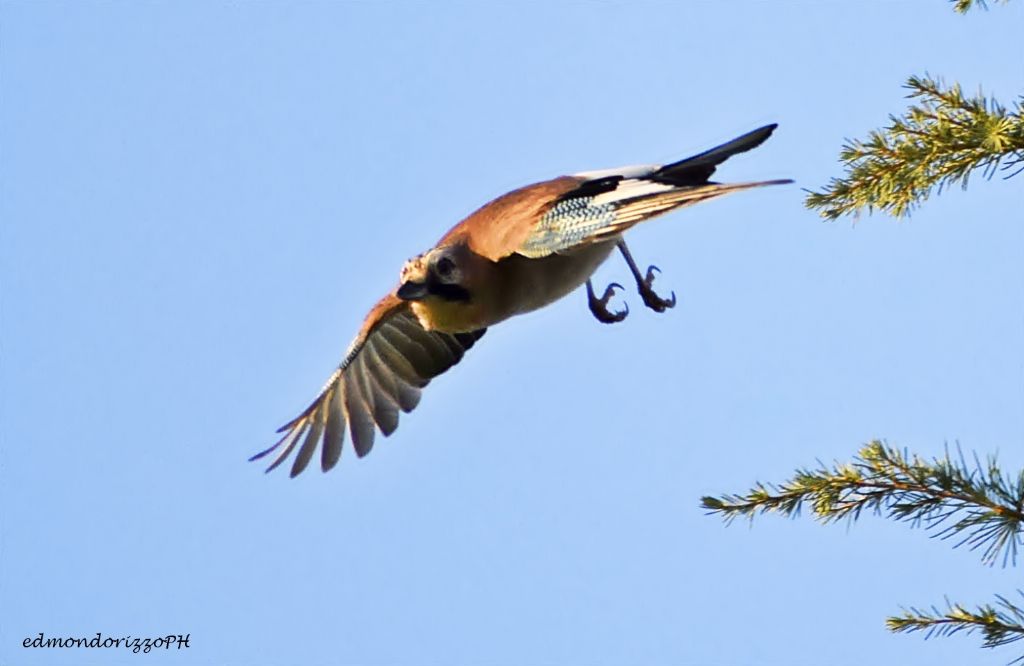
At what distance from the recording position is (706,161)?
17.1ft

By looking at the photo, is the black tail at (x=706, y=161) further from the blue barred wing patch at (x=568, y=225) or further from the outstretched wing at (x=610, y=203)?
the blue barred wing patch at (x=568, y=225)

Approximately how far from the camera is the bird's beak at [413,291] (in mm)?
4918

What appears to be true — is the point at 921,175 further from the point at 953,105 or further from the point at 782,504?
the point at 782,504

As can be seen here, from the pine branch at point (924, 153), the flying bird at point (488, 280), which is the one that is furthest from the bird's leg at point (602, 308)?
the pine branch at point (924, 153)

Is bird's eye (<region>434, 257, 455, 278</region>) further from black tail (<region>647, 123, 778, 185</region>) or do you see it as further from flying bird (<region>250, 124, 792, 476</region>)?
black tail (<region>647, 123, 778, 185</region>)

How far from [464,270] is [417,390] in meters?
1.35

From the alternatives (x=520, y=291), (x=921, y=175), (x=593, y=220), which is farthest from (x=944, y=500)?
(x=520, y=291)

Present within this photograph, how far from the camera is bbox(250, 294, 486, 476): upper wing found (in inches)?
235

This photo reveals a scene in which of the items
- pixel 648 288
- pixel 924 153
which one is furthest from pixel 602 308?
pixel 924 153

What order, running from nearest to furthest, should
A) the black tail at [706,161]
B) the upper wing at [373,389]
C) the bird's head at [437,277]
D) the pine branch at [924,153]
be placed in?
the pine branch at [924,153] → the bird's head at [437,277] → the black tail at [706,161] → the upper wing at [373,389]

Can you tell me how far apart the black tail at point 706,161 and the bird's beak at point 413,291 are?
3.08 ft

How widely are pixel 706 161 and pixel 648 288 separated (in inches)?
23.7

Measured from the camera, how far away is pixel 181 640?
5.76 m

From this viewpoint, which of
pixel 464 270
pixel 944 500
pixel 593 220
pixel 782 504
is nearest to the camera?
pixel 944 500
